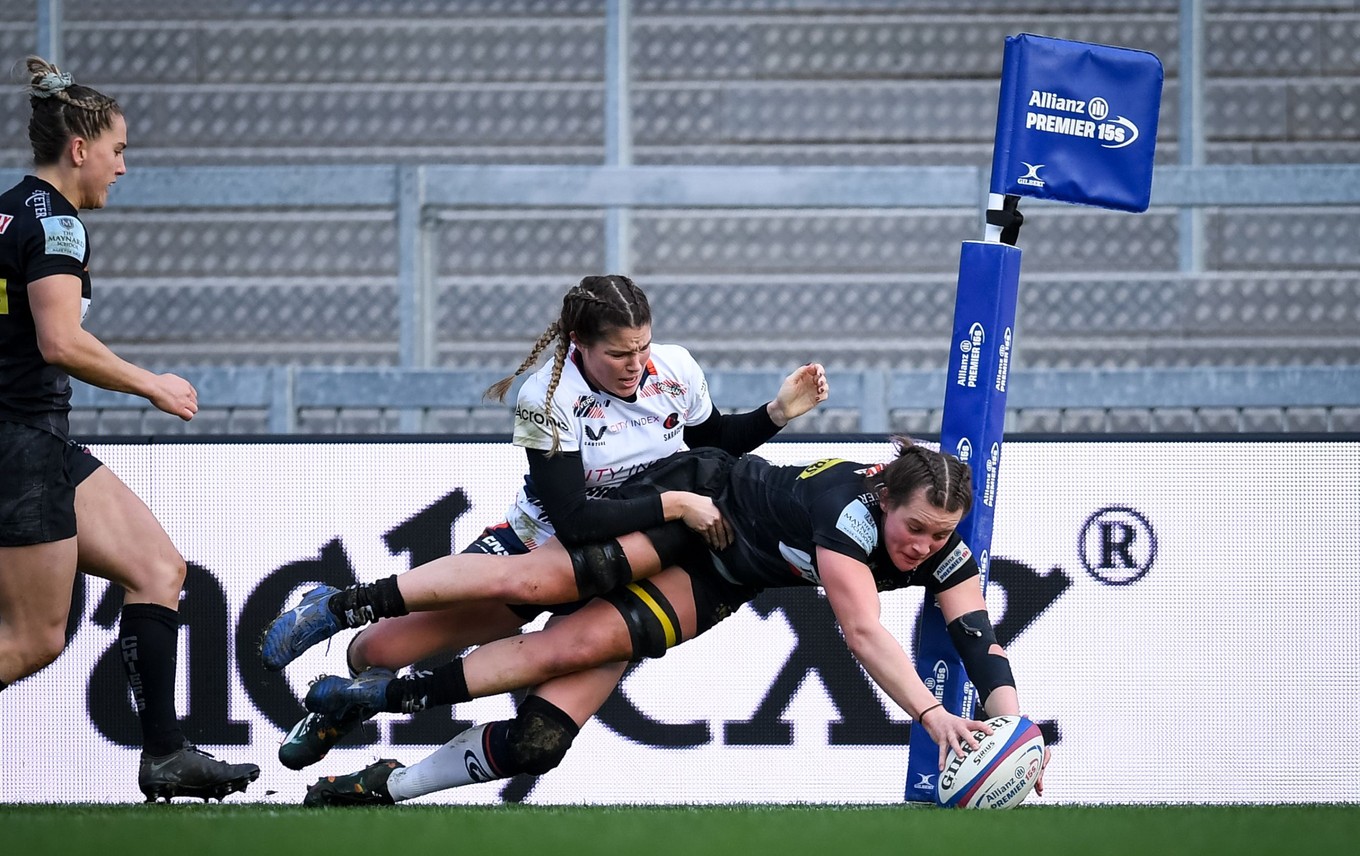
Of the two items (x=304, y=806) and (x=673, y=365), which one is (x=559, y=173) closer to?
(x=673, y=365)

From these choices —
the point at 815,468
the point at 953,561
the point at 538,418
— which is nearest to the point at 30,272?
the point at 538,418

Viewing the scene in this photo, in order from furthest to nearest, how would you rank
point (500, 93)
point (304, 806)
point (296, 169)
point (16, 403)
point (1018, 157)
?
point (500, 93), point (296, 169), point (1018, 157), point (304, 806), point (16, 403)

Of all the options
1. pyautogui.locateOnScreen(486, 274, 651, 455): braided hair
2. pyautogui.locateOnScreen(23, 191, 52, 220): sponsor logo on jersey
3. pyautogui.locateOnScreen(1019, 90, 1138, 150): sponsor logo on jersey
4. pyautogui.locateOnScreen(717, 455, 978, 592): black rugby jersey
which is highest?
pyautogui.locateOnScreen(1019, 90, 1138, 150): sponsor logo on jersey

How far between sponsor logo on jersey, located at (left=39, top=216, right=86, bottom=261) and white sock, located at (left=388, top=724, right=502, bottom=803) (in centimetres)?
145

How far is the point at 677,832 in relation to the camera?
10.0 ft

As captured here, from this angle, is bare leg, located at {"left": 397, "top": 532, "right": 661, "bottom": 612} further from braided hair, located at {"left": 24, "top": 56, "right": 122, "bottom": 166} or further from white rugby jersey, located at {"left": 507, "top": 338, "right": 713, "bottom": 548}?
braided hair, located at {"left": 24, "top": 56, "right": 122, "bottom": 166}

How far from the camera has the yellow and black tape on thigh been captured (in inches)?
156

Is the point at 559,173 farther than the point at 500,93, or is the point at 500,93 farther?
the point at 500,93

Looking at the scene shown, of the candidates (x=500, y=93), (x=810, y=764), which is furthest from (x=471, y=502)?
(x=500, y=93)

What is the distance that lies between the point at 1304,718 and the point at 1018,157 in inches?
84.9

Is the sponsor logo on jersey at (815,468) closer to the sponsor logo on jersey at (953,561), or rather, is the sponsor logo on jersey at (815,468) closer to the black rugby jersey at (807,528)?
the black rugby jersey at (807,528)

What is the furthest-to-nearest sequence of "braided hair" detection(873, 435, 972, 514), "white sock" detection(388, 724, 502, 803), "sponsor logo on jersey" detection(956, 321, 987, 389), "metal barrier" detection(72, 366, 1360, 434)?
1. "metal barrier" detection(72, 366, 1360, 434)
2. "sponsor logo on jersey" detection(956, 321, 987, 389)
3. "white sock" detection(388, 724, 502, 803)
4. "braided hair" detection(873, 435, 972, 514)

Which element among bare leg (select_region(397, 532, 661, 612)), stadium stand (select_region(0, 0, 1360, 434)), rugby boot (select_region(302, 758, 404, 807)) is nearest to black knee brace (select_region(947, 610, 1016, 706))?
bare leg (select_region(397, 532, 661, 612))

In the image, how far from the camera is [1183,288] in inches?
311
